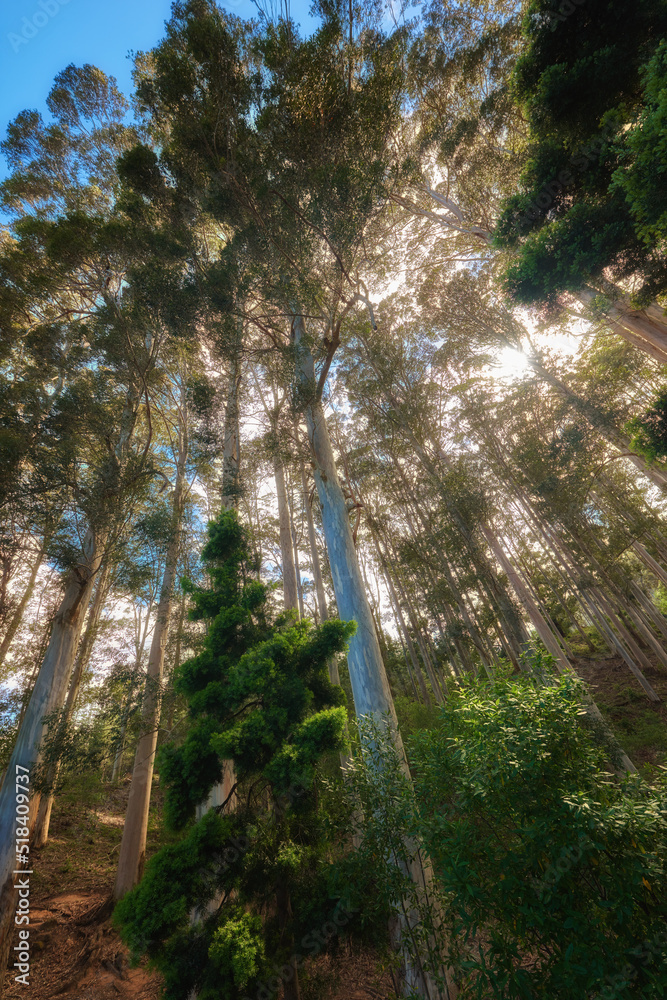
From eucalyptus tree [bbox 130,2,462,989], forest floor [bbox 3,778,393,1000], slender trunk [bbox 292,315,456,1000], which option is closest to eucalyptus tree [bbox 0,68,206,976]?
eucalyptus tree [bbox 130,2,462,989]

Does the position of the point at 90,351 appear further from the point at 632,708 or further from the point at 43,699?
the point at 632,708

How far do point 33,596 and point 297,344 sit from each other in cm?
1220

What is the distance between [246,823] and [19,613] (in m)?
12.1

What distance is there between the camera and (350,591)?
20.6 ft

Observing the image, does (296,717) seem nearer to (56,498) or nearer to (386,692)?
(386,692)

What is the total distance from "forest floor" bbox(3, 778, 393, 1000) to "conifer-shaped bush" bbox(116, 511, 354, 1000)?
828 mm

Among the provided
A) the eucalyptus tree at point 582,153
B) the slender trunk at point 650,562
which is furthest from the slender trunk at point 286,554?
the slender trunk at point 650,562

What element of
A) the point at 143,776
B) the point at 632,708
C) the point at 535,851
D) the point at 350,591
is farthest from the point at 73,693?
the point at 632,708

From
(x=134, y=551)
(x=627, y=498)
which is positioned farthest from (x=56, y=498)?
(x=627, y=498)

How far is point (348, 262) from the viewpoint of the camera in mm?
6797

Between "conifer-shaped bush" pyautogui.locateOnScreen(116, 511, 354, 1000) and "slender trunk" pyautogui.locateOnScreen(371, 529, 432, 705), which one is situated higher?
"slender trunk" pyautogui.locateOnScreen(371, 529, 432, 705)

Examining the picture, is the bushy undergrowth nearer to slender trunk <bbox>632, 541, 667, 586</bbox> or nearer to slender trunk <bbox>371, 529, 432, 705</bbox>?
slender trunk <bbox>371, 529, 432, 705</bbox>

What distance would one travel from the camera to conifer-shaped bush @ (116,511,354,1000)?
274 centimetres

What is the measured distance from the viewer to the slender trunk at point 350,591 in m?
4.50
